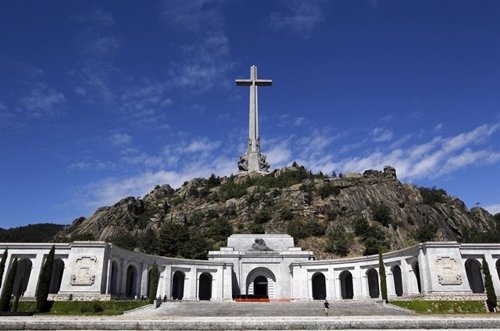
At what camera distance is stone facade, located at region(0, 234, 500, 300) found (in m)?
38.0

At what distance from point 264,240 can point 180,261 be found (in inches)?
527

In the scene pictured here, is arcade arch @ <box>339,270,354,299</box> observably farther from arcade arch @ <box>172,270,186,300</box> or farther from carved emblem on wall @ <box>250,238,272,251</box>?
arcade arch @ <box>172,270,186,300</box>

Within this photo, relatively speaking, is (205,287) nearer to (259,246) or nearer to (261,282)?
(261,282)

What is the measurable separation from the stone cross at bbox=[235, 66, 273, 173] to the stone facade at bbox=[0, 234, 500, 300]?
38.5 meters

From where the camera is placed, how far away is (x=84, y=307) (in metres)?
32.2

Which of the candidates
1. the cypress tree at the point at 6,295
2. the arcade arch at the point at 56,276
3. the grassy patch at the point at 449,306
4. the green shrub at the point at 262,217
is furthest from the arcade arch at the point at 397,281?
the green shrub at the point at 262,217

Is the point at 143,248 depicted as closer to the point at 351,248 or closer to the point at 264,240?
the point at 264,240

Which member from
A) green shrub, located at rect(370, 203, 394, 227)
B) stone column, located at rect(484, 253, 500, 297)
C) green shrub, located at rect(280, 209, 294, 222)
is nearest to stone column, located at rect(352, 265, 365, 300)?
stone column, located at rect(484, 253, 500, 297)

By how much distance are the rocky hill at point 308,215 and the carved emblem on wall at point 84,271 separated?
26655mm

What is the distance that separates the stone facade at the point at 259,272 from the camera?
3800cm

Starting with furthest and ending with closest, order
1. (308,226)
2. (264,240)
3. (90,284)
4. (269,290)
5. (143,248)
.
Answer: (308,226)
(143,248)
(264,240)
(269,290)
(90,284)

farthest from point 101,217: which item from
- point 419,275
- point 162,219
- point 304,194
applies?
point 419,275

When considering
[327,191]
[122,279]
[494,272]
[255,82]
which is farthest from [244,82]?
[494,272]

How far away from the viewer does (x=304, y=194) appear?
88438 mm
